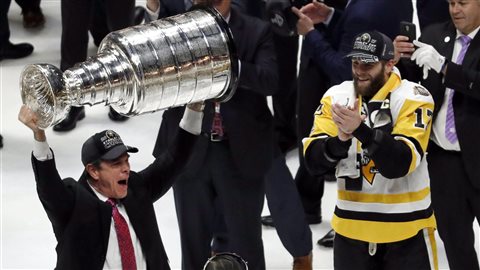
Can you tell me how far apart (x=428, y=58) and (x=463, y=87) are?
215mm

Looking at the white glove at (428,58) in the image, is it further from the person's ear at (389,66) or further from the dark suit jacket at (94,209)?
the dark suit jacket at (94,209)

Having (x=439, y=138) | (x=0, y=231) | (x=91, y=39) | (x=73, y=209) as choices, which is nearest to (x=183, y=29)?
(x=73, y=209)

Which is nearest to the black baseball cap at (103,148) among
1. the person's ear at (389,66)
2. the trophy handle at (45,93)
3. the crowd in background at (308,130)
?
the crowd in background at (308,130)

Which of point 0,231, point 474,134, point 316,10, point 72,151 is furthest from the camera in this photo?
point 72,151

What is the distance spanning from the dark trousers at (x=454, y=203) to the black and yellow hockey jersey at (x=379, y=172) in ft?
1.93

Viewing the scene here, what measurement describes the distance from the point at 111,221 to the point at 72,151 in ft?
9.36

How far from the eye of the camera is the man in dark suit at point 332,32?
6910 mm

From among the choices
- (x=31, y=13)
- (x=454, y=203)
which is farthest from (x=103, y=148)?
(x=31, y=13)

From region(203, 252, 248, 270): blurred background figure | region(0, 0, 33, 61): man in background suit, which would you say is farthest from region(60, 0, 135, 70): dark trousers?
region(203, 252, 248, 270): blurred background figure

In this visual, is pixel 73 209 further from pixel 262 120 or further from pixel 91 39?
pixel 91 39

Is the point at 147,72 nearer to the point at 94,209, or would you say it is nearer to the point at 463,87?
the point at 94,209

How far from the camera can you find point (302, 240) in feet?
23.4

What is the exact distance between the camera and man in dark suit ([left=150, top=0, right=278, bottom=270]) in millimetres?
6531

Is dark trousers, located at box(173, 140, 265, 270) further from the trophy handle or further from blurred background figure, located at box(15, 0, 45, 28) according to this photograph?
blurred background figure, located at box(15, 0, 45, 28)
